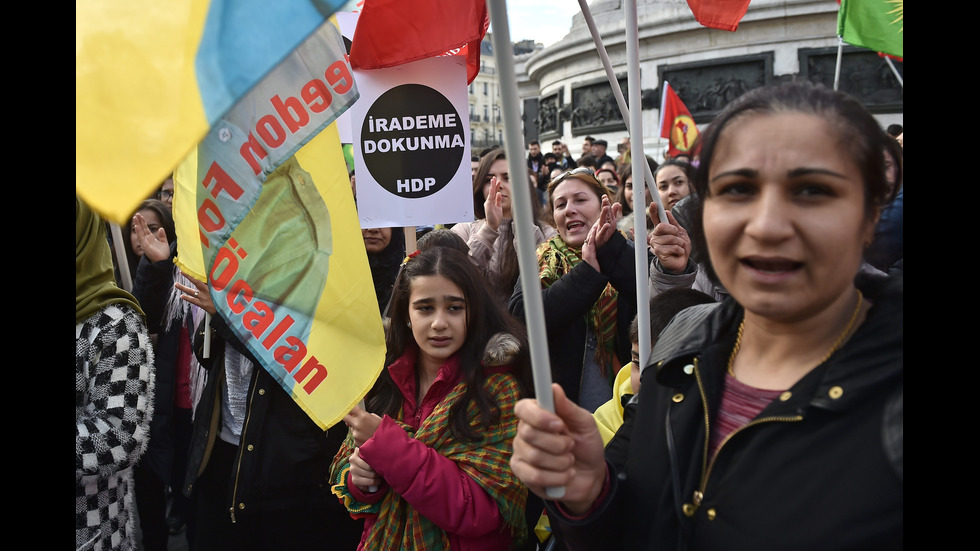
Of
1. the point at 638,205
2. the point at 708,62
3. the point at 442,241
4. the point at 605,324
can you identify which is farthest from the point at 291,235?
the point at 708,62

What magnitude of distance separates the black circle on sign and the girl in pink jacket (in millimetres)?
878

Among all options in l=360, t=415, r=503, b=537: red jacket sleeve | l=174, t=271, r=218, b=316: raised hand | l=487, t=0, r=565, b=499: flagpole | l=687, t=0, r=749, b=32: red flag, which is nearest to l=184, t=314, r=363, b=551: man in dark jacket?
l=174, t=271, r=218, b=316: raised hand

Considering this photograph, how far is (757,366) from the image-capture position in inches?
57.2

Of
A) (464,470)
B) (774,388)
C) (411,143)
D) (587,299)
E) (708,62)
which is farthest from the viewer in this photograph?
(708,62)

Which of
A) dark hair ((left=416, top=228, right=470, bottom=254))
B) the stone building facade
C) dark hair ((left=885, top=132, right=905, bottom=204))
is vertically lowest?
dark hair ((left=416, top=228, right=470, bottom=254))

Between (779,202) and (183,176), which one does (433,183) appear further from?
(779,202)

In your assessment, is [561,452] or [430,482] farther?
[430,482]

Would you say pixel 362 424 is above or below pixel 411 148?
below

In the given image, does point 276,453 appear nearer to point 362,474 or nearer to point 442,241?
point 362,474

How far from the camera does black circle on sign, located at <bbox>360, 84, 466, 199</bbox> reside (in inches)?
152

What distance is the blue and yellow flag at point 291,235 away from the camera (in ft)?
7.16

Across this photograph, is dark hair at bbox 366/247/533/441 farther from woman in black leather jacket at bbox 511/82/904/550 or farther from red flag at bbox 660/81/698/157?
red flag at bbox 660/81/698/157

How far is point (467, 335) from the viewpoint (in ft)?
9.57

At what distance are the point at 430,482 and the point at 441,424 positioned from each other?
9.5 inches
